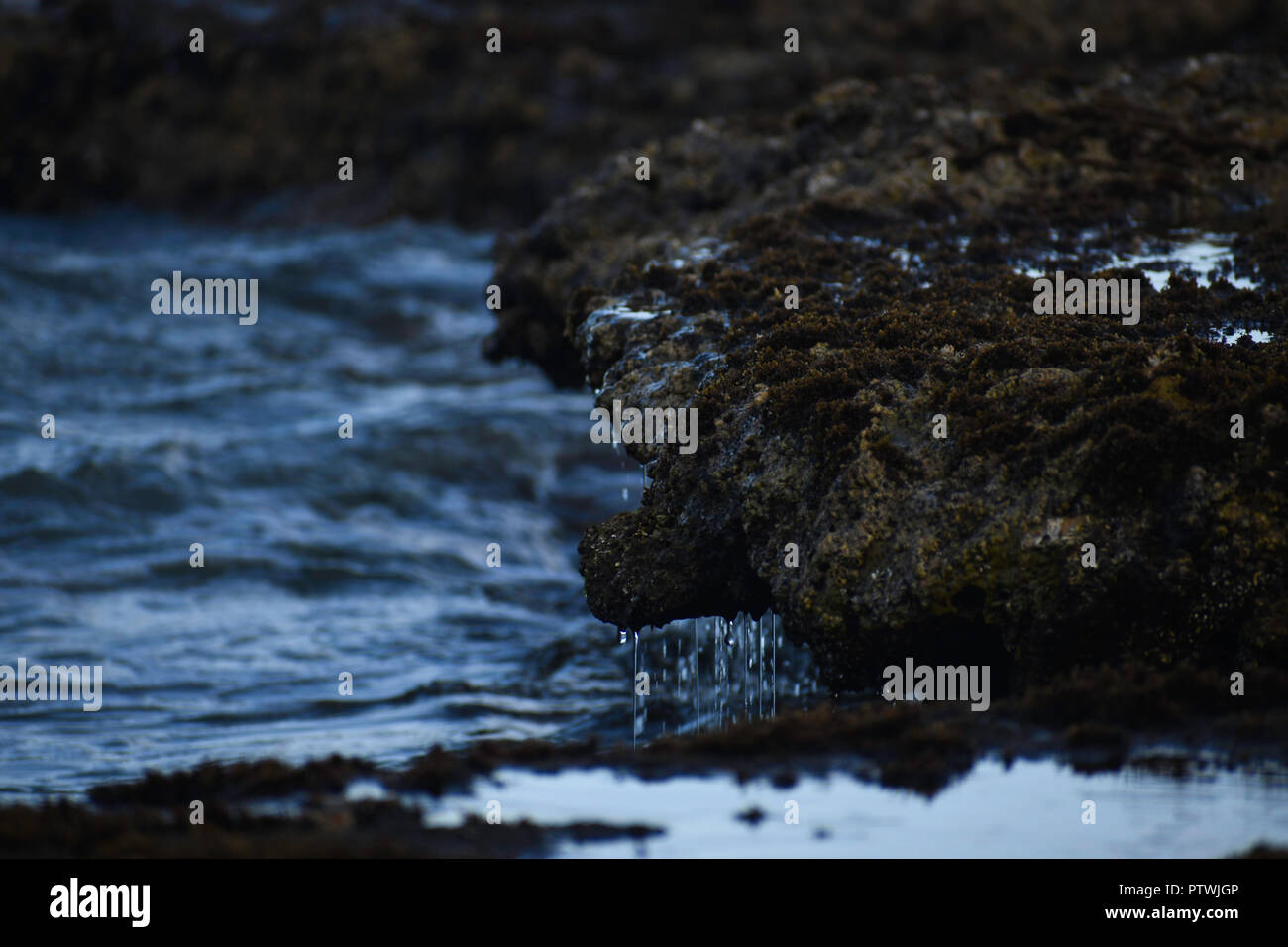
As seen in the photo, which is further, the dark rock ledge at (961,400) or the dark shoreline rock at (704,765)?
the dark rock ledge at (961,400)

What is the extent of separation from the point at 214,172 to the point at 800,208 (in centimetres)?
2978

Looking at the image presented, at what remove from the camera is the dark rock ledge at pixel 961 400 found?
7.63 metres

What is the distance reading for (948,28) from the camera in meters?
39.2

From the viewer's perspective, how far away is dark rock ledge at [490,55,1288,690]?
300 inches

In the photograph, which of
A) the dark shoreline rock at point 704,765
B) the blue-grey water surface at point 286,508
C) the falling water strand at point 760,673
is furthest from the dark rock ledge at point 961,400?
the blue-grey water surface at point 286,508

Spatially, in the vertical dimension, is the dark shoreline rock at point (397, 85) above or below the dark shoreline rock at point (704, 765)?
above

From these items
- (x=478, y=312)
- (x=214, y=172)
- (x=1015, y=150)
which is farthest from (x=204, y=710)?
(x=214, y=172)

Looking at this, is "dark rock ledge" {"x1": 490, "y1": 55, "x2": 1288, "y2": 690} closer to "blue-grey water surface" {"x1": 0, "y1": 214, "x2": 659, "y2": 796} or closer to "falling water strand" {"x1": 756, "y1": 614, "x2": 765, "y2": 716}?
"falling water strand" {"x1": 756, "y1": 614, "x2": 765, "y2": 716}

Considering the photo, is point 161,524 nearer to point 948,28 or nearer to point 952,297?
point 952,297

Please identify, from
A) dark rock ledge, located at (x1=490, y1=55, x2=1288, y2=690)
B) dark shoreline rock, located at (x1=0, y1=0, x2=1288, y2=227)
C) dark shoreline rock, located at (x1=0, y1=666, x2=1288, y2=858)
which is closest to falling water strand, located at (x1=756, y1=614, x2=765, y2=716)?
dark rock ledge, located at (x1=490, y1=55, x2=1288, y2=690)

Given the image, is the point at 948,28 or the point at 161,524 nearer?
the point at 161,524

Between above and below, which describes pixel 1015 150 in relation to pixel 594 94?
below

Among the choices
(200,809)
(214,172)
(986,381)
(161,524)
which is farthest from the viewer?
(214,172)

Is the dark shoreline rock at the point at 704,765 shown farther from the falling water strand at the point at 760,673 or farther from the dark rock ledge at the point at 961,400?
the falling water strand at the point at 760,673
